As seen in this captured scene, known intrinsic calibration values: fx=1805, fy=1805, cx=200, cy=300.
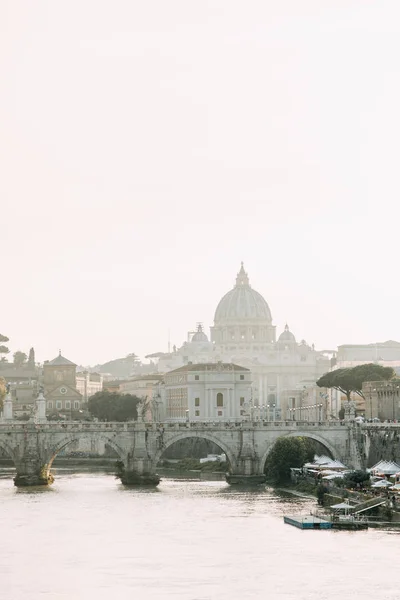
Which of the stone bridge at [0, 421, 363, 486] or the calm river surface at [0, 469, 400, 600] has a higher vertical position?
the stone bridge at [0, 421, 363, 486]

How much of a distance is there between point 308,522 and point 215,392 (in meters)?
99.7

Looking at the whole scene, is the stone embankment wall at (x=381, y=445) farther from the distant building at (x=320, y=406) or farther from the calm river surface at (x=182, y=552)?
the distant building at (x=320, y=406)

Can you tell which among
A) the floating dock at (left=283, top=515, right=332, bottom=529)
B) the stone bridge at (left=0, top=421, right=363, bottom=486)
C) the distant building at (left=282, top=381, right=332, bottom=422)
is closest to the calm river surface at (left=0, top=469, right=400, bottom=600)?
the floating dock at (left=283, top=515, right=332, bottom=529)

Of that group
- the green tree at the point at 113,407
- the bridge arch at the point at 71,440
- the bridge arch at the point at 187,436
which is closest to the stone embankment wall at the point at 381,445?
the bridge arch at the point at 187,436

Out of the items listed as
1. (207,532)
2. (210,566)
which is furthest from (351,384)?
(210,566)

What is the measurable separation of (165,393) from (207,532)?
388 ft

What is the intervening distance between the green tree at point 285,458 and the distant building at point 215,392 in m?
66.5

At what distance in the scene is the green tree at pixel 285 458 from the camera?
109 m

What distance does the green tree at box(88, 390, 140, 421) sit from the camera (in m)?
185

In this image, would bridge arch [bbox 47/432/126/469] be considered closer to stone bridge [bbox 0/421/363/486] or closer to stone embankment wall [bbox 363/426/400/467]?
stone bridge [bbox 0/421/363/486]

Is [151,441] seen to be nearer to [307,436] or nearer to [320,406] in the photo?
[307,436]

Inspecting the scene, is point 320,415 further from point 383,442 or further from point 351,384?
point 383,442

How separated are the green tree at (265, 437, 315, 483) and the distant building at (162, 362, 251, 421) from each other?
66.5 meters

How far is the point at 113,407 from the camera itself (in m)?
190
